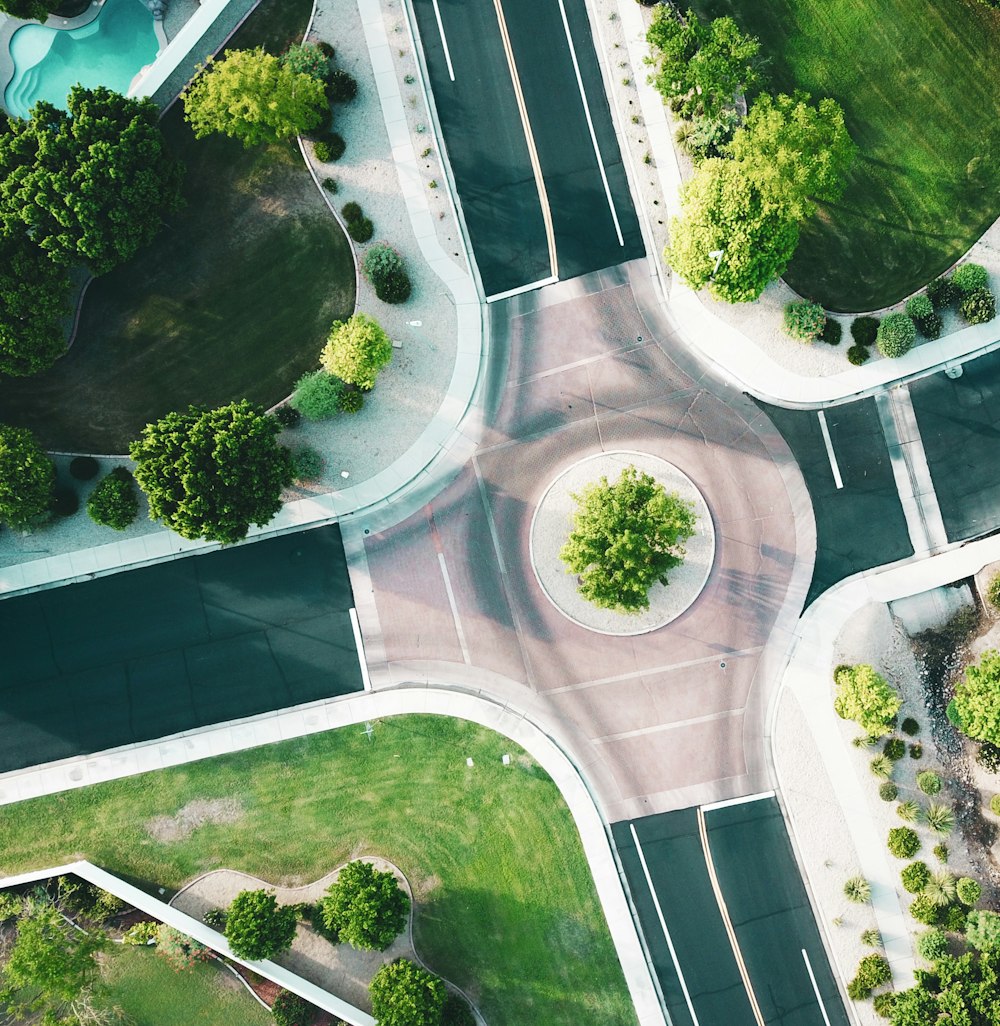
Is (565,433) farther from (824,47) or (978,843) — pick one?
(978,843)

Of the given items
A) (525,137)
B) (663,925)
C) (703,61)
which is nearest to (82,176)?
(525,137)

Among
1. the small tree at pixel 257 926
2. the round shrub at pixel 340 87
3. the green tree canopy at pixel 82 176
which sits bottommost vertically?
the small tree at pixel 257 926

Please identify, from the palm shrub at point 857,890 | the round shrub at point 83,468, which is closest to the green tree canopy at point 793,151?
the palm shrub at point 857,890

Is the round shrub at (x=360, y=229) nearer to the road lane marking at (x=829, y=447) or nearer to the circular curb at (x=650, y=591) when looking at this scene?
the circular curb at (x=650, y=591)

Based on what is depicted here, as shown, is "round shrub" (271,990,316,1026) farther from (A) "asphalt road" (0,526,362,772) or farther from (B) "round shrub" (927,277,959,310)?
(B) "round shrub" (927,277,959,310)

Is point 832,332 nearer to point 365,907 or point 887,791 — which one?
point 887,791

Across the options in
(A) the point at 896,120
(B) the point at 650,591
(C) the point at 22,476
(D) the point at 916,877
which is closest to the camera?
(C) the point at 22,476
